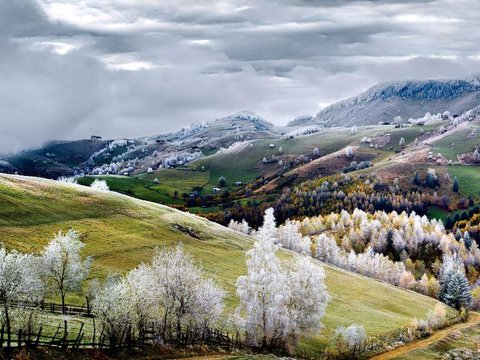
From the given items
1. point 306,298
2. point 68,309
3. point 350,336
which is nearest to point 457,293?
point 350,336

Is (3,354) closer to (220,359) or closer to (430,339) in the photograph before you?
(220,359)

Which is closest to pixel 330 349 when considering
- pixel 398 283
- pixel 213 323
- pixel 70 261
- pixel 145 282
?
pixel 213 323

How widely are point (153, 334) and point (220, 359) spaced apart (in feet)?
32.1

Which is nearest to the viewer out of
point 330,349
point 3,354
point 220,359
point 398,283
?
point 3,354

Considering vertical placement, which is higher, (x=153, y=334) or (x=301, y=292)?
(x=301, y=292)

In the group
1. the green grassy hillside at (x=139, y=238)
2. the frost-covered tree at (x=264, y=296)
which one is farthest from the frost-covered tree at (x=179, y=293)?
the green grassy hillside at (x=139, y=238)

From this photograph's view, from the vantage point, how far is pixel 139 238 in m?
126

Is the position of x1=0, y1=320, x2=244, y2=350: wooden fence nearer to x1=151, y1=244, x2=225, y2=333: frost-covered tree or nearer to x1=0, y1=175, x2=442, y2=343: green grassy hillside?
x1=151, y1=244, x2=225, y2=333: frost-covered tree

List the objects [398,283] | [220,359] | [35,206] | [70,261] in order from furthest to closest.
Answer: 1. [398,283]
2. [35,206]
3. [70,261]
4. [220,359]

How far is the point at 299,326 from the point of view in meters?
82.0

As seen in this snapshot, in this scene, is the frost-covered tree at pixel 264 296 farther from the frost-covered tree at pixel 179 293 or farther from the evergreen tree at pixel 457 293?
the evergreen tree at pixel 457 293

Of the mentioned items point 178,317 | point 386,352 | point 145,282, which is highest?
point 145,282

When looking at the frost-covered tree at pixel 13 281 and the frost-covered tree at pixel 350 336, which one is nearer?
the frost-covered tree at pixel 13 281

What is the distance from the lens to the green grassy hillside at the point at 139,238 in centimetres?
10769
